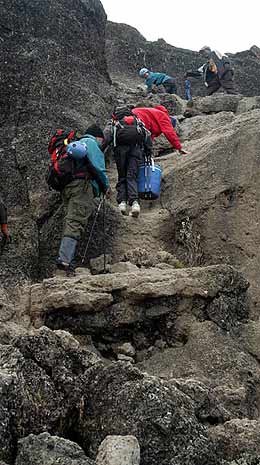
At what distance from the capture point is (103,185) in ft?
40.7

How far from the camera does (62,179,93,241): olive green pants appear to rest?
38.8 ft

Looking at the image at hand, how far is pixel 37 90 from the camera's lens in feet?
51.8

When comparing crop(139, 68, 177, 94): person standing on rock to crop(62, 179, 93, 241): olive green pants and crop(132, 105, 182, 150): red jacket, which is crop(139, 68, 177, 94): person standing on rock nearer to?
crop(132, 105, 182, 150): red jacket

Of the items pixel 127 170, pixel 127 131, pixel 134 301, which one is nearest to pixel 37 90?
pixel 127 131

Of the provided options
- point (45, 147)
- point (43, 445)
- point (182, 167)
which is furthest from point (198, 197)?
point (43, 445)

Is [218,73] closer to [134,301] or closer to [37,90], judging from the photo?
[37,90]

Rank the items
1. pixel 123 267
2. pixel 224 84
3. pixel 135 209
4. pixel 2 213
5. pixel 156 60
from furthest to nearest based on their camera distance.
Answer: pixel 156 60, pixel 224 84, pixel 135 209, pixel 2 213, pixel 123 267

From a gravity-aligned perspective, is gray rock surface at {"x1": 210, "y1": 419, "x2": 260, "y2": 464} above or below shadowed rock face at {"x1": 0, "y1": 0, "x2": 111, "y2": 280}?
below

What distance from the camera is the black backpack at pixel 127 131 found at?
44.1ft

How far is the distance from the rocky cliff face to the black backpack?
4.23 ft

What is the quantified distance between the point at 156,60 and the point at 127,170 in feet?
54.8

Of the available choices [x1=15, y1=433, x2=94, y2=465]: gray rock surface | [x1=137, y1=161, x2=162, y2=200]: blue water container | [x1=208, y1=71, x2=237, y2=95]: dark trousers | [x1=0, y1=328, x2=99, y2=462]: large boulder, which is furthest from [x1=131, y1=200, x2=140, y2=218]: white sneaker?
[x1=208, y1=71, x2=237, y2=95]: dark trousers

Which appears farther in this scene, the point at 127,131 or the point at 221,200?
the point at 127,131

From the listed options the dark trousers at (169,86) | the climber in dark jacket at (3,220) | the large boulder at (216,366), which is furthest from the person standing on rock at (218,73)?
the large boulder at (216,366)
